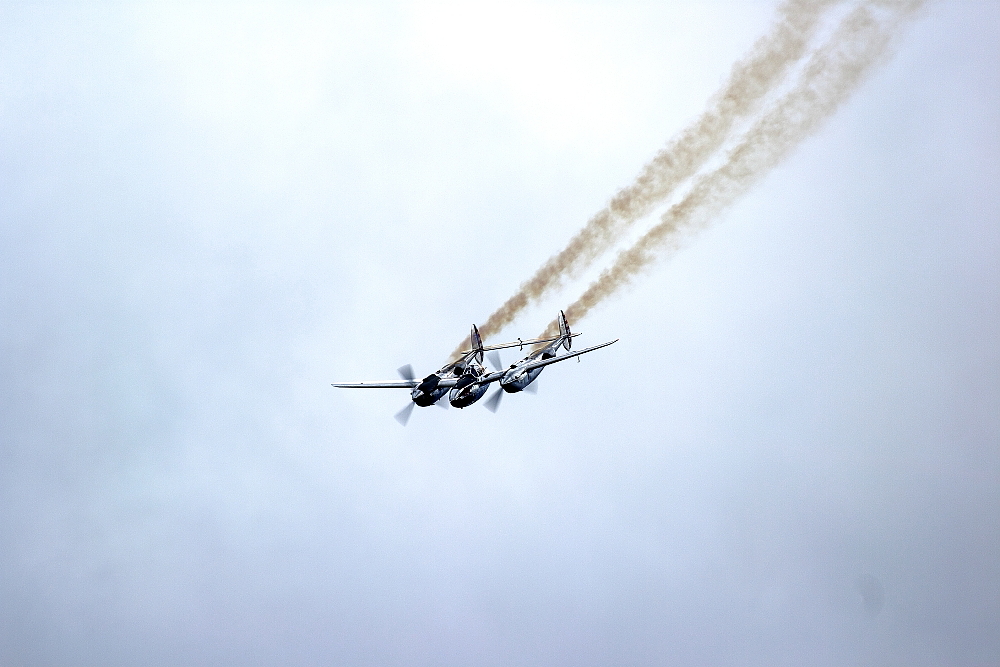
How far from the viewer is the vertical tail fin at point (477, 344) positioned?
58.9 metres

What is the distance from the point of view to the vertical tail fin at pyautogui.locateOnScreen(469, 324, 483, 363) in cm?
5891

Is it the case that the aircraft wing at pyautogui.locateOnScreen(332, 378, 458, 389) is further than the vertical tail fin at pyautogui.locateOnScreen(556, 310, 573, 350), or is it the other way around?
the vertical tail fin at pyautogui.locateOnScreen(556, 310, 573, 350)

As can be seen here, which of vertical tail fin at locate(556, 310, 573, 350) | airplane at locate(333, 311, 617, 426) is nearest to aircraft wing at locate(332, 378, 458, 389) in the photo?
airplane at locate(333, 311, 617, 426)

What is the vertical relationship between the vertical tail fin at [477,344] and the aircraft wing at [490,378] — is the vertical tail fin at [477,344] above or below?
above

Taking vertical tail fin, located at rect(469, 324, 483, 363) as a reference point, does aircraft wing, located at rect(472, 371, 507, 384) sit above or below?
below

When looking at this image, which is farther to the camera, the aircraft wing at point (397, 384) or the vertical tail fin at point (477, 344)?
the vertical tail fin at point (477, 344)

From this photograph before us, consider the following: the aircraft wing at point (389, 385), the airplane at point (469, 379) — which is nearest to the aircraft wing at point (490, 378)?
the airplane at point (469, 379)

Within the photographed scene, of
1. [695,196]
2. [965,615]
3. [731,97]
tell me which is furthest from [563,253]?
[965,615]

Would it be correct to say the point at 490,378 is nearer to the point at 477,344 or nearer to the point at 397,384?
the point at 477,344

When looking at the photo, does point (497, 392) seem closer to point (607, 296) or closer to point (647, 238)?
point (607, 296)

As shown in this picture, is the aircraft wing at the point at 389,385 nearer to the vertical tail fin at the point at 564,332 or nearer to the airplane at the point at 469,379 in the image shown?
the airplane at the point at 469,379

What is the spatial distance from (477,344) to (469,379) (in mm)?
2488

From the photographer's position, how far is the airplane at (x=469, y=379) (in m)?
56.8

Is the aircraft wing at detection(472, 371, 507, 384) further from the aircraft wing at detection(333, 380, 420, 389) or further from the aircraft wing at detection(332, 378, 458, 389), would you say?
the aircraft wing at detection(333, 380, 420, 389)
